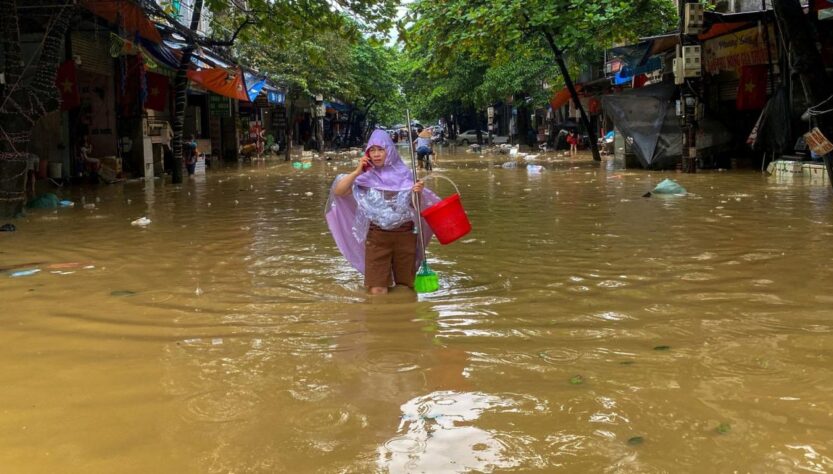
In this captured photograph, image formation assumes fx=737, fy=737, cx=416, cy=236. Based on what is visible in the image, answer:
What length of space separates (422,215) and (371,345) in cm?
136

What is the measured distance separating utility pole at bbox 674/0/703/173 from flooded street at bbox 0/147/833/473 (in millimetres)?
8965

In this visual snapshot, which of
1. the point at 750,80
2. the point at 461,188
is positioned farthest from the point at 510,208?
the point at 750,80

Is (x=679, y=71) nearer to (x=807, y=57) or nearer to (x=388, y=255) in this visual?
(x=807, y=57)

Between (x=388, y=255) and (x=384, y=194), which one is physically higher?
(x=384, y=194)

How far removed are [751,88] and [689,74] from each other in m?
2.40

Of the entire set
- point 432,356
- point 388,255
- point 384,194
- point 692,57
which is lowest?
point 432,356

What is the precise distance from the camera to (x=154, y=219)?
1025 centimetres

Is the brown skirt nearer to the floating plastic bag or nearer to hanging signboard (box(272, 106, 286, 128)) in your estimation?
the floating plastic bag

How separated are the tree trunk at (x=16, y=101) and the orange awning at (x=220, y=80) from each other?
7.84 metres

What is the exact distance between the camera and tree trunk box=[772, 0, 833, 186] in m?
10.2

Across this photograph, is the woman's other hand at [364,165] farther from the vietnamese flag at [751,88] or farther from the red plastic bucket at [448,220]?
the vietnamese flag at [751,88]

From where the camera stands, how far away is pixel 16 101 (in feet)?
32.6

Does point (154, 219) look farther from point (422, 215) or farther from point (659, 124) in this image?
point (659, 124)

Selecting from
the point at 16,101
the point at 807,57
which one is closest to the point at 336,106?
the point at 16,101
